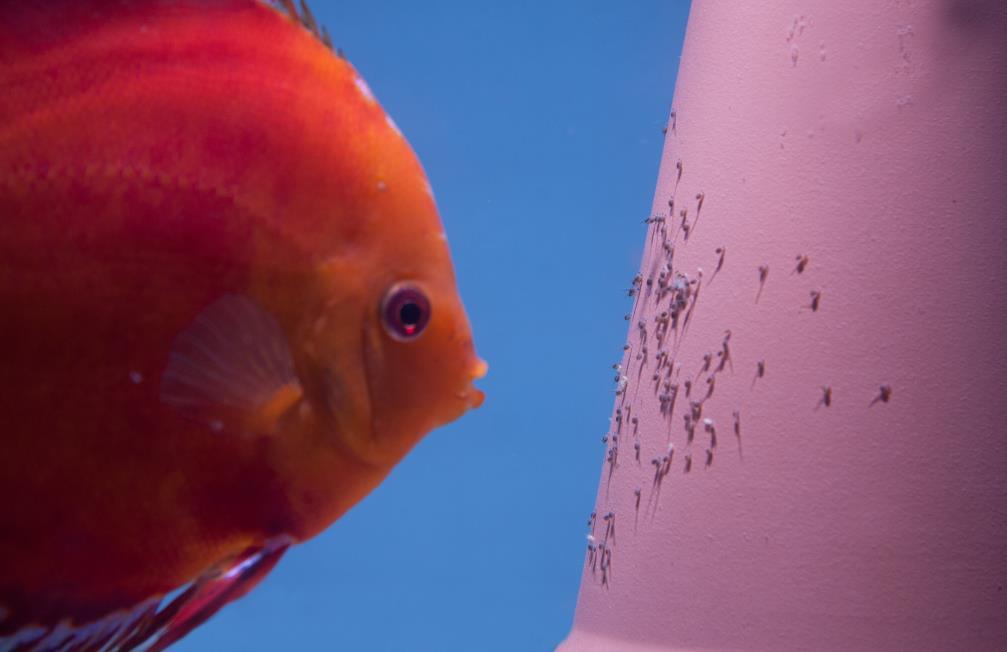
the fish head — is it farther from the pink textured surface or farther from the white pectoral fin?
the pink textured surface

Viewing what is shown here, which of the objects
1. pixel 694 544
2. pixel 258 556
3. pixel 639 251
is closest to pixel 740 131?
pixel 639 251

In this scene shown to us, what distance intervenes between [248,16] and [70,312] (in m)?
0.19

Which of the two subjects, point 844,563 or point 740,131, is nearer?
point 844,563

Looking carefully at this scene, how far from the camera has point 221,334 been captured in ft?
1.30

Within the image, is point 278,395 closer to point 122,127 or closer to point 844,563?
point 122,127

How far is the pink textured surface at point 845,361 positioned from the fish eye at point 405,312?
0.88 metres

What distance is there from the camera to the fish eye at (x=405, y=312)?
0.42m

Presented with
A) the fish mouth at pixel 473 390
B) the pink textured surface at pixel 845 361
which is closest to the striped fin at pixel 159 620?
the fish mouth at pixel 473 390

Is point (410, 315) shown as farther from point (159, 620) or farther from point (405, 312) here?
point (159, 620)

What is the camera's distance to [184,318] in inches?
15.7

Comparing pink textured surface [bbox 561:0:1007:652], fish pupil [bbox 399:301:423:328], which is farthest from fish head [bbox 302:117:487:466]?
pink textured surface [bbox 561:0:1007:652]

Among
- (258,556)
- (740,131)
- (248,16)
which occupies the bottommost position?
(258,556)

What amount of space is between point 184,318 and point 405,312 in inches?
4.3

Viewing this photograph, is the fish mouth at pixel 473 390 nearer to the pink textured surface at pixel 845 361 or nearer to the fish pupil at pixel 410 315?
→ the fish pupil at pixel 410 315
